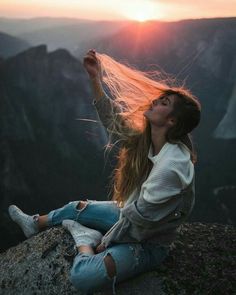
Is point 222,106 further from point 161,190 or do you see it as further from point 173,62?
point 161,190

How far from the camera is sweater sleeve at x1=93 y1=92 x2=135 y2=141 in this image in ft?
24.7

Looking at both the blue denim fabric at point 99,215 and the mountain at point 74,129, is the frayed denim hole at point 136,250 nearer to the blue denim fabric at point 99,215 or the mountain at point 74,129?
the blue denim fabric at point 99,215

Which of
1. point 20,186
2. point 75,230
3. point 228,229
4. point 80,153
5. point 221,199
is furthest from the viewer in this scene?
point 80,153

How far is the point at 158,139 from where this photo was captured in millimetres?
6949

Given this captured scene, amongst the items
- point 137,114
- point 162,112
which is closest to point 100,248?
point 137,114

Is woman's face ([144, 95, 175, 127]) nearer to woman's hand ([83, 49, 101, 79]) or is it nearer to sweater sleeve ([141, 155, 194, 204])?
sweater sleeve ([141, 155, 194, 204])

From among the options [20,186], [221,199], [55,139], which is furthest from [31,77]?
[221,199]

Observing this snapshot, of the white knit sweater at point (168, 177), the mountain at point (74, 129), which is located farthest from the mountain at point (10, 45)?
the white knit sweater at point (168, 177)

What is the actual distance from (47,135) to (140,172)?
3725 inches

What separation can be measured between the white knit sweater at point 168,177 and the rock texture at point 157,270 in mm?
2100

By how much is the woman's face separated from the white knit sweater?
0.46 m

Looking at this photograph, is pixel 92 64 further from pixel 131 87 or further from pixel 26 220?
pixel 26 220

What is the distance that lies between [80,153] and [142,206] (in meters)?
94.7

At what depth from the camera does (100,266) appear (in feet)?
22.7
